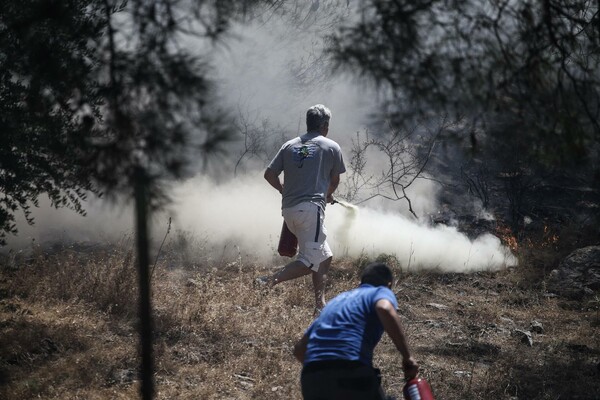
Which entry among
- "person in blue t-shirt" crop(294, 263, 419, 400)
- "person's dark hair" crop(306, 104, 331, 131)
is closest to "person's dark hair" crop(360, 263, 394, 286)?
"person in blue t-shirt" crop(294, 263, 419, 400)

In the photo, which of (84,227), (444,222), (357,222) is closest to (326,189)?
(357,222)

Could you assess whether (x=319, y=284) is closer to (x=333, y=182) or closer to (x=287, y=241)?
(x=287, y=241)

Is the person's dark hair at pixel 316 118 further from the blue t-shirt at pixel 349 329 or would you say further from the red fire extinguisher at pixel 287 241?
the blue t-shirt at pixel 349 329

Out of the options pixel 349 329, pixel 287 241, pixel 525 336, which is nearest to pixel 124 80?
pixel 349 329

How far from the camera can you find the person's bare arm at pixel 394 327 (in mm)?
3846

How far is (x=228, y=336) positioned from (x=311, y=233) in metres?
1.17

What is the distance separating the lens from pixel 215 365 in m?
5.66

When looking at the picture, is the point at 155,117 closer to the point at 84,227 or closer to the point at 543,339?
the point at 543,339

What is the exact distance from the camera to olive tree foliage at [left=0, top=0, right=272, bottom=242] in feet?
11.9

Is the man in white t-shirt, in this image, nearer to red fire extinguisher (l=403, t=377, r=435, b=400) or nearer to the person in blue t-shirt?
the person in blue t-shirt

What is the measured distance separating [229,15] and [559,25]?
1.81 metres

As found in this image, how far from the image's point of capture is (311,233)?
654cm

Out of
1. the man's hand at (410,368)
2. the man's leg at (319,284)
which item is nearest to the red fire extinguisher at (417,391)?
the man's hand at (410,368)

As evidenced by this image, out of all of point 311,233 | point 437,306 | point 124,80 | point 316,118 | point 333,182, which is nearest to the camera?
point 124,80
